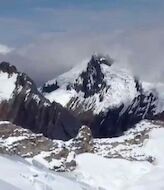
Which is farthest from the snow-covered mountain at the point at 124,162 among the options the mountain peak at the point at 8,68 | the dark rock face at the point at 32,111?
the mountain peak at the point at 8,68

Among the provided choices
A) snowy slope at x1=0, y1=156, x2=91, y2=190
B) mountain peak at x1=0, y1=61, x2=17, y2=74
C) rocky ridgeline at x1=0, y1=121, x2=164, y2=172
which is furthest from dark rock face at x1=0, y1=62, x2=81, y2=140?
snowy slope at x1=0, y1=156, x2=91, y2=190

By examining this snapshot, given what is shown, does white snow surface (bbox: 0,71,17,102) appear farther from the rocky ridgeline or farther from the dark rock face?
the rocky ridgeline

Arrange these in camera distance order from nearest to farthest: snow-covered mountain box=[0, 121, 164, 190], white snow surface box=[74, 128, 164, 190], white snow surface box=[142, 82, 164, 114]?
snow-covered mountain box=[0, 121, 164, 190] → white snow surface box=[74, 128, 164, 190] → white snow surface box=[142, 82, 164, 114]

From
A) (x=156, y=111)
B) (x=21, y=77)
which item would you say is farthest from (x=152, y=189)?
(x=156, y=111)

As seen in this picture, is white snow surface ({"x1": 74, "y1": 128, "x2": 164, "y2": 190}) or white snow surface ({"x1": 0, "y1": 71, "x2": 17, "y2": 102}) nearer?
white snow surface ({"x1": 74, "y1": 128, "x2": 164, "y2": 190})

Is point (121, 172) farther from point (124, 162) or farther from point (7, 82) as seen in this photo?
point (7, 82)

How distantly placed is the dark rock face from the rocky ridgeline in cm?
4253

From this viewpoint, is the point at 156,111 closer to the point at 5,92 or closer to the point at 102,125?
the point at 102,125

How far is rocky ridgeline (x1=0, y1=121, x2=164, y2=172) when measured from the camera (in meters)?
89.1

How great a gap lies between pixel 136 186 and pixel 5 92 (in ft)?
227

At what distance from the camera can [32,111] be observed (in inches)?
6053

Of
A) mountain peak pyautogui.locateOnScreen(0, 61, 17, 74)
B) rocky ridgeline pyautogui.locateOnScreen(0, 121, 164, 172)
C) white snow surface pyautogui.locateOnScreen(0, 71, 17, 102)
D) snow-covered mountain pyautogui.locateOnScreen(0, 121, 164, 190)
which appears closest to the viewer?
snow-covered mountain pyautogui.locateOnScreen(0, 121, 164, 190)

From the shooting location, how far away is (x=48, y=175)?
61844mm

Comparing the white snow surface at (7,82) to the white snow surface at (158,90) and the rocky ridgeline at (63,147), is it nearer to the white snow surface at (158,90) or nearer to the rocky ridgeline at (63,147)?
the white snow surface at (158,90)
